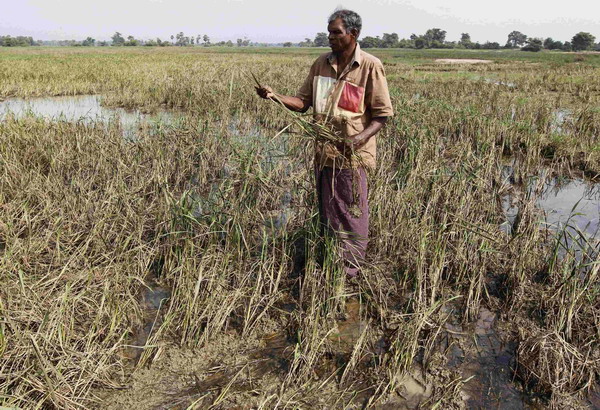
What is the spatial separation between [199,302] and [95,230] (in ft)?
3.51

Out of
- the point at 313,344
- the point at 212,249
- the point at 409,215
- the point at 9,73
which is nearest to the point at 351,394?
the point at 313,344

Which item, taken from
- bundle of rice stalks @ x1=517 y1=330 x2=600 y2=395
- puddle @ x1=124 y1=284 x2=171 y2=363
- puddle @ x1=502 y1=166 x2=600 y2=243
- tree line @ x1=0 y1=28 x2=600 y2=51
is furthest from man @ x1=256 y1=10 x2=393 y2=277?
tree line @ x1=0 y1=28 x2=600 y2=51

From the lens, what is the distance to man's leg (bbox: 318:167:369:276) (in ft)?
8.51

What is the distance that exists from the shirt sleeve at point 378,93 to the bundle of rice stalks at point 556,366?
4.76ft

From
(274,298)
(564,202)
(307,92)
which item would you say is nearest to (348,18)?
(307,92)

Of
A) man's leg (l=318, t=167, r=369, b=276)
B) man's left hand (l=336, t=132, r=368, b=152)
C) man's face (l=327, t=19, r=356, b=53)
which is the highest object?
man's face (l=327, t=19, r=356, b=53)

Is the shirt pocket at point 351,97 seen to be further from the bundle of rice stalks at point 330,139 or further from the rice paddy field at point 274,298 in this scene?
the rice paddy field at point 274,298

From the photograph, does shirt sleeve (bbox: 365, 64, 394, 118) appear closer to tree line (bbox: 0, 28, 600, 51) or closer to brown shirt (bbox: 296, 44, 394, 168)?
brown shirt (bbox: 296, 44, 394, 168)

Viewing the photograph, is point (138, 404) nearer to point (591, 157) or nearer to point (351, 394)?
point (351, 394)

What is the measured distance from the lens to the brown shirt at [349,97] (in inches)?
93.6

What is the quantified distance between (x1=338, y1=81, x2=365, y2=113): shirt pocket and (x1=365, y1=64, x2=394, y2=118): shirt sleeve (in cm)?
5

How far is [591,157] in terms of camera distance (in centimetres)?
520

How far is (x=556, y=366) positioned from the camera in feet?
6.14

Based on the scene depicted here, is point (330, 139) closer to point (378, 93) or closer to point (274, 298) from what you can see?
point (378, 93)
